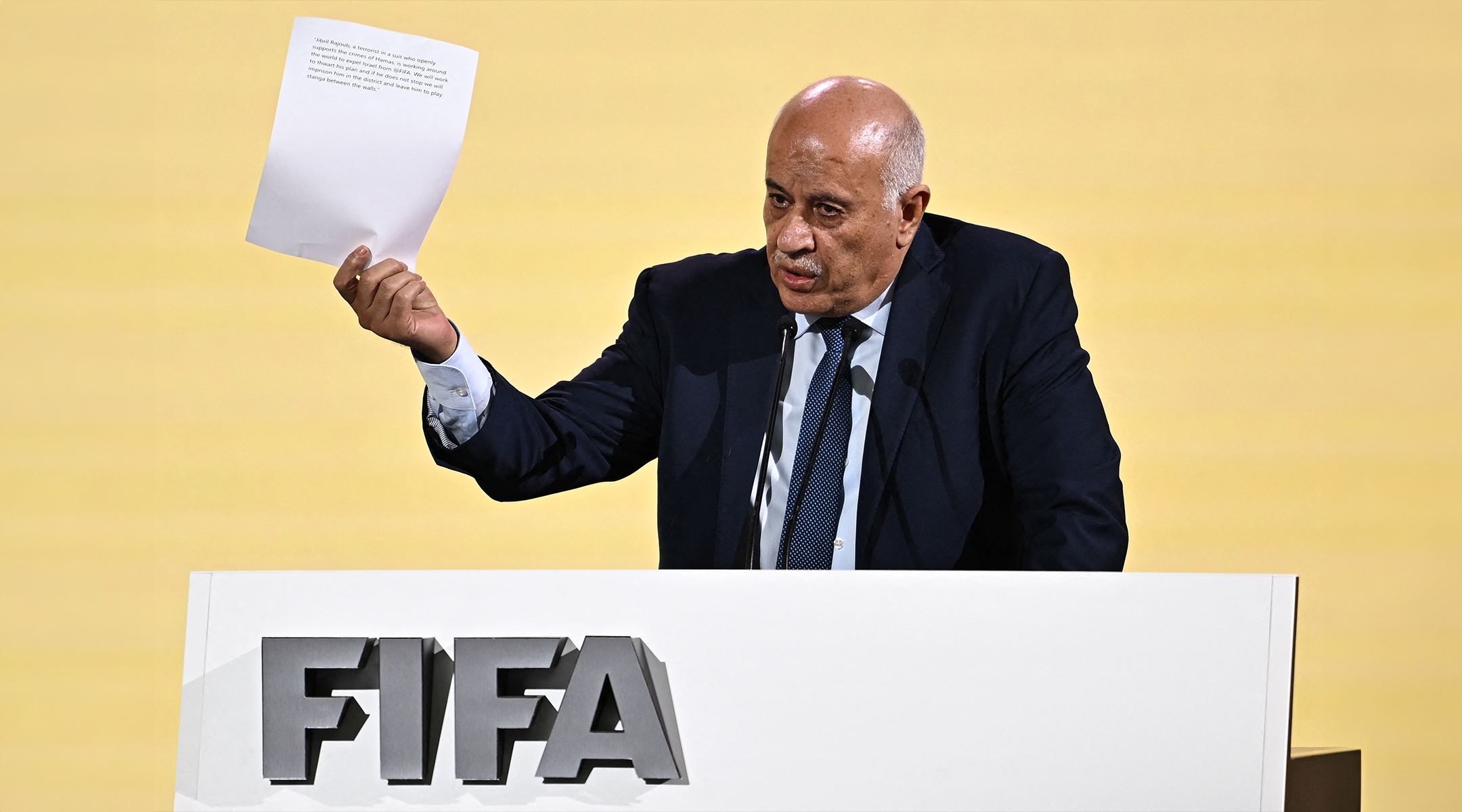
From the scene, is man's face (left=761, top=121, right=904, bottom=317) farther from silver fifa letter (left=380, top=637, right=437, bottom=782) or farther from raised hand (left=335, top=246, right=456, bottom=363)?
silver fifa letter (left=380, top=637, right=437, bottom=782)

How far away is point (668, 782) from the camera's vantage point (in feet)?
3.92

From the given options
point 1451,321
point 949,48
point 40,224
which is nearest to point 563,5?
point 949,48

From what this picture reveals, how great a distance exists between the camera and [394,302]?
5.01ft

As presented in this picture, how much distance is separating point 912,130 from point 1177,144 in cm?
116

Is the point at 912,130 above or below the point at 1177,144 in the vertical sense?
below

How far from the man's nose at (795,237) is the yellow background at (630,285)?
1111 millimetres

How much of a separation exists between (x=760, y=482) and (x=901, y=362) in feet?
1.20

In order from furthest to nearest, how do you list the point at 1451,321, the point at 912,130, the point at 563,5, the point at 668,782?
the point at 563,5 → the point at 1451,321 → the point at 912,130 → the point at 668,782

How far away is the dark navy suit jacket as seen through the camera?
163 centimetres

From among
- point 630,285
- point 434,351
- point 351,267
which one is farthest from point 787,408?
point 630,285

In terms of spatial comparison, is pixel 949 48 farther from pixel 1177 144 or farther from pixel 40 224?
pixel 40 224

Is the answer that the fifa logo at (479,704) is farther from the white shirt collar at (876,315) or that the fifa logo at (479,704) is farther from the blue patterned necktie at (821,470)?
the white shirt collar at (876,315)

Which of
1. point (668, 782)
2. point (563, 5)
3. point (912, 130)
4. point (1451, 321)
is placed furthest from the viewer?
point (563, 5)

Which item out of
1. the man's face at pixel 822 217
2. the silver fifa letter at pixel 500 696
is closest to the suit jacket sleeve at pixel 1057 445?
the man's face at pixel 822 217
